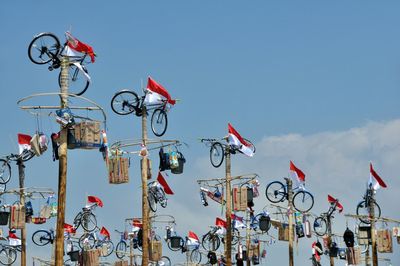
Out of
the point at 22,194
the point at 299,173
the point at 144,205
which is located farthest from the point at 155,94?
the point at 299,173

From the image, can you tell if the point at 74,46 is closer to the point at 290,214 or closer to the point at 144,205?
the point at 144,205

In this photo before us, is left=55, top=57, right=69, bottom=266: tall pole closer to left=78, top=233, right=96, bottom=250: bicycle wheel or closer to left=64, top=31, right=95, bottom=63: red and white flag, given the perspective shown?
left=64, top=31, right=95, bottom=63: red and white flag

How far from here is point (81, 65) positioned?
25.2 meters

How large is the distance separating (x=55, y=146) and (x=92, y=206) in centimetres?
1911

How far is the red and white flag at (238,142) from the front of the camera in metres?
36.7

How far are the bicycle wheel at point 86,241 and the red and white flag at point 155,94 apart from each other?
14051 millimetres

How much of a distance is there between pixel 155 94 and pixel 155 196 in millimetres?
7912

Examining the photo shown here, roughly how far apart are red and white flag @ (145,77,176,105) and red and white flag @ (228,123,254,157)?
6.18 metres

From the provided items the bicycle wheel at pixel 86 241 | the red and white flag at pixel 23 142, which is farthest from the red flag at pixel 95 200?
the red and white flag at pixel 23 142

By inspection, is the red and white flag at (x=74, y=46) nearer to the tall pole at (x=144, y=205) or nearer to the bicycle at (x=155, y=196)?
the tall pole at (x=144, y=205)

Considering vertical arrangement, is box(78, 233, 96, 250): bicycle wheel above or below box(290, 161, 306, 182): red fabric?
below

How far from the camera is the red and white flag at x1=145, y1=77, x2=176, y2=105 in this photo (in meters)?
30.5

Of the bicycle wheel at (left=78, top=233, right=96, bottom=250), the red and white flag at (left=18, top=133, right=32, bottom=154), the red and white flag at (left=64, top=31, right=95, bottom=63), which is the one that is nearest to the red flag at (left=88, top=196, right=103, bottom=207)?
the bicycle wheel at (left=78, top=233, right=96, bottom=250)

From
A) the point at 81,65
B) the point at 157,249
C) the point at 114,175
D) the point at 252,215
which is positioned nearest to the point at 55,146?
the point at 81,65
